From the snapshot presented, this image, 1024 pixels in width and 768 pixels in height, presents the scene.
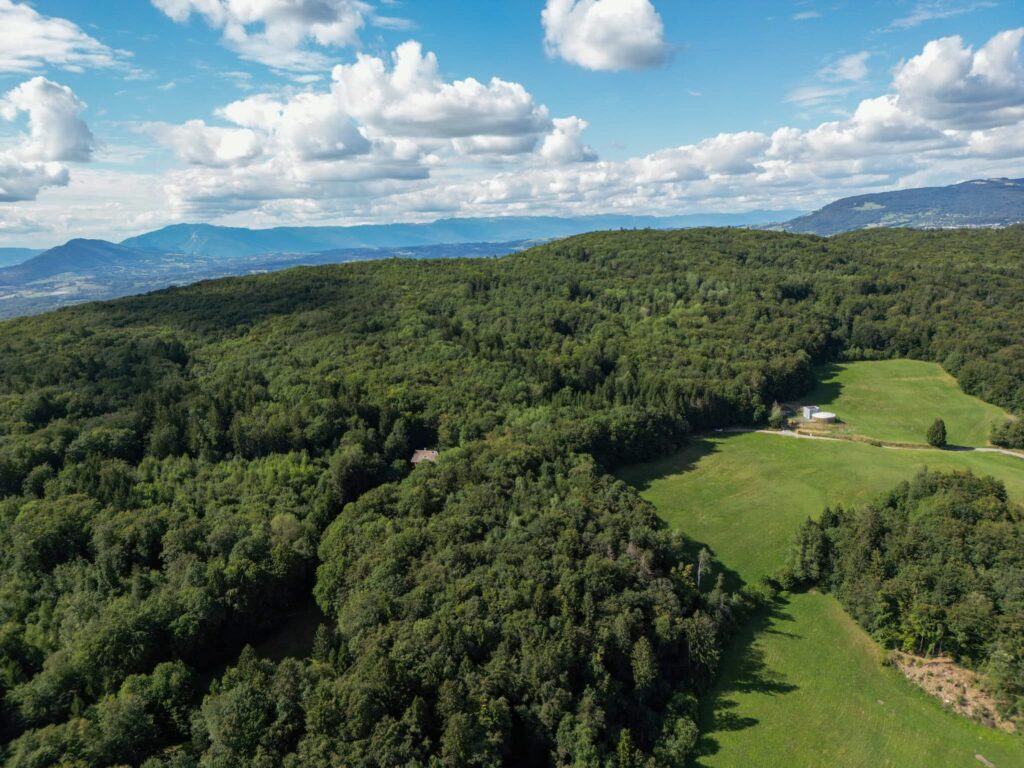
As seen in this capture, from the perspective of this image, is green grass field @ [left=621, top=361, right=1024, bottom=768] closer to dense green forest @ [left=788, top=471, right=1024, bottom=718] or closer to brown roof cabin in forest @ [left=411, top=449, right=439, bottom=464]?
dense green forest @ [left=788, top=471, right=1024, bottom=718]

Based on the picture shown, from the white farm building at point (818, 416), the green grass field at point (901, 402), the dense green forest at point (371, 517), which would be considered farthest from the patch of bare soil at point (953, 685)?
the white farm building at point (818, 416)

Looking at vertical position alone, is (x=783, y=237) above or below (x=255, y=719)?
above

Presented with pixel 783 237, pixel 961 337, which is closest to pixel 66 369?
pixel 961 337

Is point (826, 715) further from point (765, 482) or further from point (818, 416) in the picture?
point (818, 416)

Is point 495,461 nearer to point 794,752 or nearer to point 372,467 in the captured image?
point 372,467

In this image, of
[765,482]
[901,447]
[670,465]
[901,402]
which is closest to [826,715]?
[765,482]
